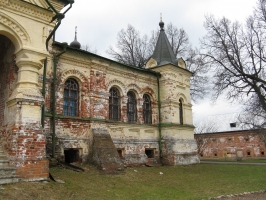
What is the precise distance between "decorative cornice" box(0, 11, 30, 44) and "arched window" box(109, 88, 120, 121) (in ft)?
23.4

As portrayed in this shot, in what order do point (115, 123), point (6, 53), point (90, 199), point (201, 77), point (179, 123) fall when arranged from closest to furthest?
1. point (90, 199)
2. point (6, 53)
3. point (115, 123)
4. point (179, 123)
5. point (201, 77)

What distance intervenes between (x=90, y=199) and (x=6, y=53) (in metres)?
6.37

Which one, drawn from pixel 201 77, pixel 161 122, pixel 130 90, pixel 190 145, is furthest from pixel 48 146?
pixel 201 77

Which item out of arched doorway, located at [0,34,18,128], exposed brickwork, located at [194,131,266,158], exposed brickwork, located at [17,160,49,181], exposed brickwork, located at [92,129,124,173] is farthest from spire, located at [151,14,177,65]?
exposed brickwork, located at [194,131,266,158]

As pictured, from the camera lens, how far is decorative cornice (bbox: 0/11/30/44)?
871 centimetres

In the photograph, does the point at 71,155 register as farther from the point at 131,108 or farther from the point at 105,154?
the point at 131,108

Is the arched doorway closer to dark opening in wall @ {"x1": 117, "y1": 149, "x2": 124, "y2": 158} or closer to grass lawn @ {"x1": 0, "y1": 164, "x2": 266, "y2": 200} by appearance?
grass lawn @ {"x1": 0, "y1": 164, "x2": 266, "y2": 200}

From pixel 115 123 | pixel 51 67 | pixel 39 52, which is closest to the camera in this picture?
pixel 39 52

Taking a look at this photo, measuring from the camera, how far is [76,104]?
13766 millimetres

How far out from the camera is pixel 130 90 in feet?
55.5

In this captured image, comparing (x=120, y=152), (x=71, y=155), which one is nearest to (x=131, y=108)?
(x=120, y=152)

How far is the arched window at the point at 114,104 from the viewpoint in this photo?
50.8ft

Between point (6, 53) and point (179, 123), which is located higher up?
point (6, 53)

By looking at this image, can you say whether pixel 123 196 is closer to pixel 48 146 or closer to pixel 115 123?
pixel 48 146
